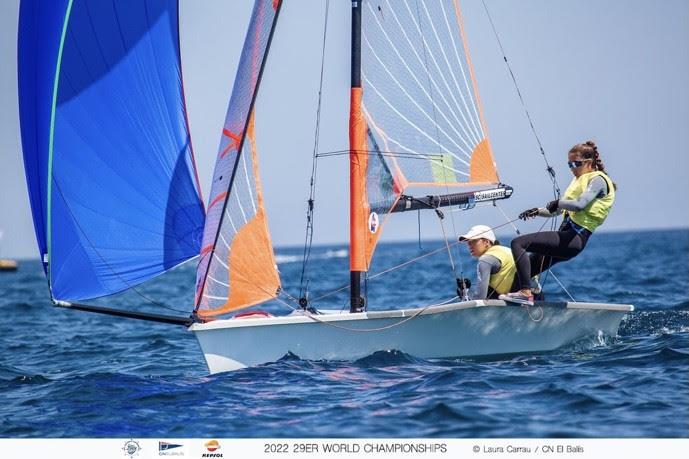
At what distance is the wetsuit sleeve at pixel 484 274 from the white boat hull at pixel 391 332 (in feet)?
0.80

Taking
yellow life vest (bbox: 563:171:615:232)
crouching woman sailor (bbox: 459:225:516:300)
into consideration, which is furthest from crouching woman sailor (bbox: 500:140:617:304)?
crouching woman sailor (bbox: 459:225:516:300)

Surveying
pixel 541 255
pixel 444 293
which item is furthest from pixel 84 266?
pixel 444 293

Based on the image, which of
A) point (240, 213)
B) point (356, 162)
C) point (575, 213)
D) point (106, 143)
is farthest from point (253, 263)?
point (575, 213)

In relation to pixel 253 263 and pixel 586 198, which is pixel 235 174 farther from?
pixel 586 198

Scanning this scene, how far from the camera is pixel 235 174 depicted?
818cm

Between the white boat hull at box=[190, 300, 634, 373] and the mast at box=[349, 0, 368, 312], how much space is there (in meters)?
0.57

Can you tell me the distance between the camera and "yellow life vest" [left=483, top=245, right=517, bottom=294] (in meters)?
8.30

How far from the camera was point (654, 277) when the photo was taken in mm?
18516

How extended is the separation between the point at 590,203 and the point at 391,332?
6.39ft

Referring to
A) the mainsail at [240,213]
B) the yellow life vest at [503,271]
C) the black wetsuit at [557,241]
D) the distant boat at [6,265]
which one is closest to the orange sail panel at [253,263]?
the mainsail at [240,213]
